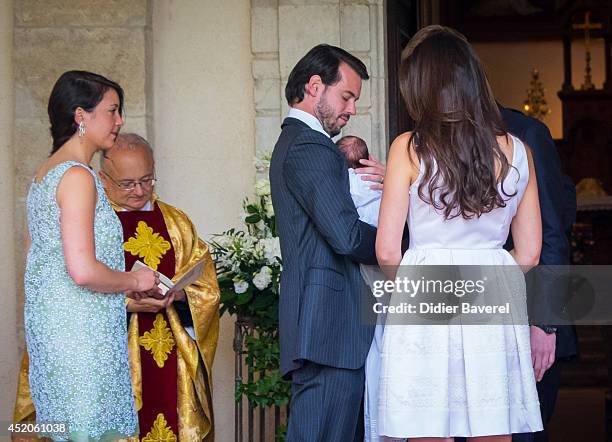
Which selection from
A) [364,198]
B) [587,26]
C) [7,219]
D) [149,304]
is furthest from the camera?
[587,26]

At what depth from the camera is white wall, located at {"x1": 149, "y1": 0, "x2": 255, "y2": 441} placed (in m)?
5.67

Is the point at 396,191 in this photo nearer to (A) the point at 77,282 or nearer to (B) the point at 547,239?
(B) the point at 547,239

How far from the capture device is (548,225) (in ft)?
12.7

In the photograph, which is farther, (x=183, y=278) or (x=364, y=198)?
(x=183, y=278)

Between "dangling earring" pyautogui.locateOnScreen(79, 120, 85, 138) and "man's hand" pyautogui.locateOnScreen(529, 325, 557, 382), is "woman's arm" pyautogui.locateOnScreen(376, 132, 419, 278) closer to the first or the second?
"man's hand" pyautogui.locateOnScreen(529, 325, 557, 382)

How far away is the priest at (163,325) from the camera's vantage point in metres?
4.42

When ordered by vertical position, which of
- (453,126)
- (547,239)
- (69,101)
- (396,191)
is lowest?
(547,239)

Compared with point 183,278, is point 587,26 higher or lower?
higher

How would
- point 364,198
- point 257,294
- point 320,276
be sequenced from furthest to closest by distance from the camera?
1. point 257,294
2. point 364,198
3. point 320,276

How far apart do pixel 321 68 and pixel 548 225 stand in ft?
2.94

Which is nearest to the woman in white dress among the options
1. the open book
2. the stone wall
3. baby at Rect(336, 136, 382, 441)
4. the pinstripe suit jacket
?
the pinstripe suit jacket

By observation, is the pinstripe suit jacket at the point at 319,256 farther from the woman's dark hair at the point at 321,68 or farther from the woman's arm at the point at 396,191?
the woman's arm at the point at 396,191

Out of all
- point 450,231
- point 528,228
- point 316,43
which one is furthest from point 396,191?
point 316,43

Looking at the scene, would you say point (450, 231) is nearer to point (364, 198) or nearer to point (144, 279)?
point (364, 198)
